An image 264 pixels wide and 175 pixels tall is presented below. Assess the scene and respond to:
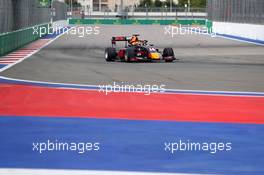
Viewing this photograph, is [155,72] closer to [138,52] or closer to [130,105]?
[138,52]

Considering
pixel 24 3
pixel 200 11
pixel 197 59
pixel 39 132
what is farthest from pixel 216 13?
pixel 200 11

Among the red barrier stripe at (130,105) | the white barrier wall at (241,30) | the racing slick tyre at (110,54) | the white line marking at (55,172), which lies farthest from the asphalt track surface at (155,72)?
the white barrier wall at (241,30)

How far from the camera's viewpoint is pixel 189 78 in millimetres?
18016

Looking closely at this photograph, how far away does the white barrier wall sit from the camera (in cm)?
4335

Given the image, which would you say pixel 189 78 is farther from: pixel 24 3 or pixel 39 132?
pixel 24 3

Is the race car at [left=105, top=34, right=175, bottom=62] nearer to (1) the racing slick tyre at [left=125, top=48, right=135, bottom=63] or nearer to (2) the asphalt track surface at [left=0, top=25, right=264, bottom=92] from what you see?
(1) the racing slick tyre at [left=125, top=48, right=135, bottom=63]

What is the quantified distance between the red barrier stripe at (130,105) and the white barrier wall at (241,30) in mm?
29705

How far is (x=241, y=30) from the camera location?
1923 inches

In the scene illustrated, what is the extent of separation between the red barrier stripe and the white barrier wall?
97.5 feet

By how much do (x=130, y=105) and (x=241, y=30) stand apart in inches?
1474

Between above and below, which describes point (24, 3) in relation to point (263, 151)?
above

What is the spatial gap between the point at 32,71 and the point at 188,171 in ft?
43.7

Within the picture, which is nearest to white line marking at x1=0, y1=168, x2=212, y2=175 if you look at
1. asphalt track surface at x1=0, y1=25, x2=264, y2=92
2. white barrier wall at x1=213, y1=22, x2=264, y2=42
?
asphalt track surface at x1=0, y1=25, x2=264, y2=92

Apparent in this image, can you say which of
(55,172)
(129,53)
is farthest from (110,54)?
(55,172)
